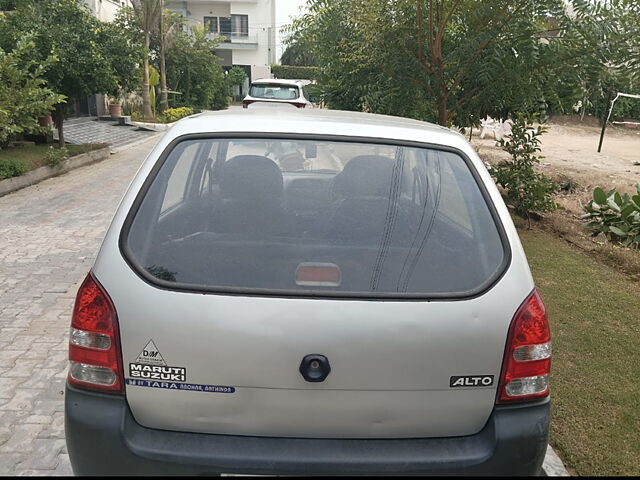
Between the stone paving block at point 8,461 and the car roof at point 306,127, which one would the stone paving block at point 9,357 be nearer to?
the stone paving block at point 8,461

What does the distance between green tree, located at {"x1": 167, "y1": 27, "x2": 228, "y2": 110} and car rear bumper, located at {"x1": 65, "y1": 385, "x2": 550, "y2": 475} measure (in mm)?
30878

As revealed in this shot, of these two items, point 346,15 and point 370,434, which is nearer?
point 370,434

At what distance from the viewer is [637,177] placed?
47.0ft

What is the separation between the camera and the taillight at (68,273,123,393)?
1.90 m

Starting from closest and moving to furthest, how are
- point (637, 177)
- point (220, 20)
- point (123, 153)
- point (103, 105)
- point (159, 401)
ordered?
point (159, 401) < point (637, 177) < point (123, 153) < point (103, 105) < point (220, 20)

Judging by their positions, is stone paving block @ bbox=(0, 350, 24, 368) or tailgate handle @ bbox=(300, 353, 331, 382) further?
stone paving block @ bbox=(0, 350, 24, 368)

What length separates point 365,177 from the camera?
240 centimetres

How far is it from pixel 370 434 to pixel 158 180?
3.96 ft

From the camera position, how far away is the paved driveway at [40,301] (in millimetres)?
3029

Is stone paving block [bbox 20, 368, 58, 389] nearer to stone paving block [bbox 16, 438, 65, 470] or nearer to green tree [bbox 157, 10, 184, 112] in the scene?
stone paving block [bbox 16, 438, 65, 470]

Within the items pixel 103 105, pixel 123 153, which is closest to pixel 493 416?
pixel 123 153

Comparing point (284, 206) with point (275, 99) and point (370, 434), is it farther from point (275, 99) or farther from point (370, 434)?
point (275, 99)

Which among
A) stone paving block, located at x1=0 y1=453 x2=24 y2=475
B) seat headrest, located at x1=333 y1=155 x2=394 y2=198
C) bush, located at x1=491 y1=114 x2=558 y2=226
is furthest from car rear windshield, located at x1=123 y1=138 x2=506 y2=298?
bush, located at x1=491 y1=114 x2=558 y2=226

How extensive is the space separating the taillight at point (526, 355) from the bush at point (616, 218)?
577cm
